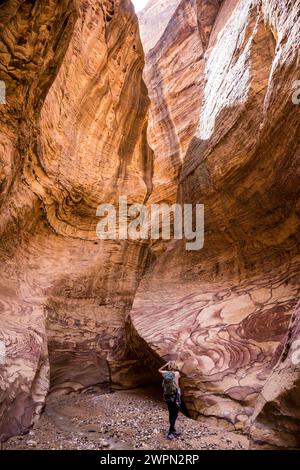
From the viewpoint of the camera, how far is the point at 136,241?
1273cm

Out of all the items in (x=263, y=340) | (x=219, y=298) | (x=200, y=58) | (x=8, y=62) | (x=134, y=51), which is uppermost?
(x=200, y=58)

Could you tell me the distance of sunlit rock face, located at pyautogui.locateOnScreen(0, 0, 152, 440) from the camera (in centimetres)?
662

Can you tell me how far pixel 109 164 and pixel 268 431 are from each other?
9.92m

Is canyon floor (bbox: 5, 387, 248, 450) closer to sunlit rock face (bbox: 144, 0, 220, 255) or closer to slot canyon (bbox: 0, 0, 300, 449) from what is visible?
slot canyon (bbox: 0, 0, 300, 449)

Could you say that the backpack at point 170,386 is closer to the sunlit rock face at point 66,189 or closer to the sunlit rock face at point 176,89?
the sunlit rock face at point 66,189

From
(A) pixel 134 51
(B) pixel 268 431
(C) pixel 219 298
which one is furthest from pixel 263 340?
(A) pixel 134 51

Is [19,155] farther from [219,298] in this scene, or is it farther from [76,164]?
[219,298]

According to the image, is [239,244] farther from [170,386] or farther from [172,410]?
[172,410]

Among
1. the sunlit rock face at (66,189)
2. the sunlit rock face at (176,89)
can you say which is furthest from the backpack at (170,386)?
the sunlit rock face at (176,89)

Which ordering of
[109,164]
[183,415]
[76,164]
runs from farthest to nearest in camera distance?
[109,164], [76,164], [183,415]

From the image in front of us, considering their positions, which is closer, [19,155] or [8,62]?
[8,62]

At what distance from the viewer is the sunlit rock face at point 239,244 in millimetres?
7184

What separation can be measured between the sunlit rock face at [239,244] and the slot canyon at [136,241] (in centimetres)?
4

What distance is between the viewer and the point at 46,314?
9172 mm
